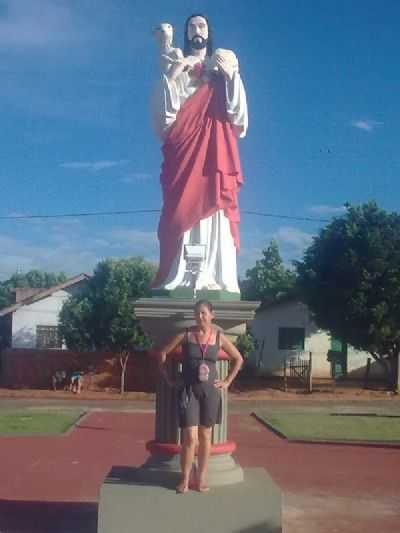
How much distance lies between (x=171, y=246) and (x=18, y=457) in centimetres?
704

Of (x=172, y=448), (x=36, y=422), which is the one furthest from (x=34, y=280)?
(x=172, y=448)

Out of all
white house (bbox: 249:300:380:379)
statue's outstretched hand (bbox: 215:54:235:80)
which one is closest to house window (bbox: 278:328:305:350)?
white house (bbox: 249:300:380:379)

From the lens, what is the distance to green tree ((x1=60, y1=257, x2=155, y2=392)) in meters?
28.7

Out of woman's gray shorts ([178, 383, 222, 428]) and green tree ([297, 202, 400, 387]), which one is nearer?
woman's gray shorts ([178, 383, 222, 428])

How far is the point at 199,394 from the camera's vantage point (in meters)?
6.99

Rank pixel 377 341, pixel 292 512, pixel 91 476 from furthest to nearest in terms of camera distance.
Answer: pixel 377 341 < pixel 91 476 < pixel 292 512

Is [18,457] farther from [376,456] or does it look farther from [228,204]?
[228,204]

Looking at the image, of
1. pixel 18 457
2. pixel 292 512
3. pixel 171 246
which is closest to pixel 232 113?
pixel 171 246

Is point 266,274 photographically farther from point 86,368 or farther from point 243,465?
point 243,465

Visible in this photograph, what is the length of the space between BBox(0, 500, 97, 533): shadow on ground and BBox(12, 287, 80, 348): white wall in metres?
26.3

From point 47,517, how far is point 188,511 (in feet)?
8.66

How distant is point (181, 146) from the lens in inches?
327

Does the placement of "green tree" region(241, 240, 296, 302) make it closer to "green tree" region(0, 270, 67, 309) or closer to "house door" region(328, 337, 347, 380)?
"house door" region(328, 337, 347, 380)

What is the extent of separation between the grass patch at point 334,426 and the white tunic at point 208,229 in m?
8.82
